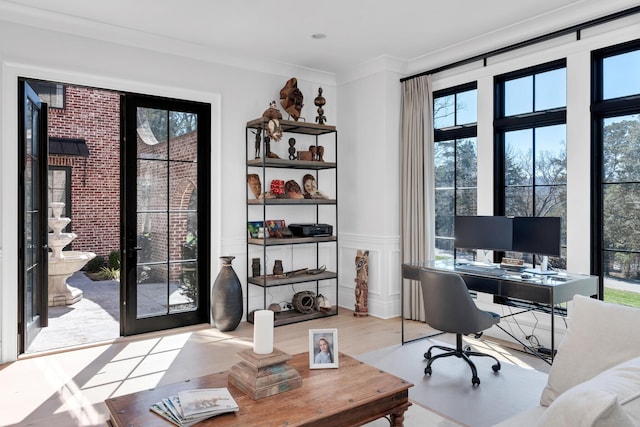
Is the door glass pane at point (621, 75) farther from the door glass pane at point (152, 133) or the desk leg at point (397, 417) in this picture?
the door glass pane at point (152, 133)

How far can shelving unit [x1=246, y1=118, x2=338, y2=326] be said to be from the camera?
474 centimetres

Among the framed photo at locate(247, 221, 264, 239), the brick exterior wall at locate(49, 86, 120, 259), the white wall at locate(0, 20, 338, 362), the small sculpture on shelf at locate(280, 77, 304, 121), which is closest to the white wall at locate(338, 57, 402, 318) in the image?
the white wall at locate(0, 20, 338, 362)

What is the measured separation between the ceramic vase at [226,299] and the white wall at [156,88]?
0.27 m

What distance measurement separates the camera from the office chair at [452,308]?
317cm

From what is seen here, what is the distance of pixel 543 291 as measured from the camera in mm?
3143

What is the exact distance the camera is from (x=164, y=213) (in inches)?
176

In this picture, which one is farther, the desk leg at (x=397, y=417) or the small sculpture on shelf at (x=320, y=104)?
the small sculpture on shelf at (x=320, y=104)

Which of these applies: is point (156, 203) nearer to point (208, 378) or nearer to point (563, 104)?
point (208, 378)

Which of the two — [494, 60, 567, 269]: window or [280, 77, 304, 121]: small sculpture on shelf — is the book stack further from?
[280, 77, 304, 121]: small sculpture on shelf

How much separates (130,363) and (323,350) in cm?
196

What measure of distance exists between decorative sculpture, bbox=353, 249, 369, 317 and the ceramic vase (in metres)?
1.34

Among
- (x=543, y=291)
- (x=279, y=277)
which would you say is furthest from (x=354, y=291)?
(x=543, y=291)

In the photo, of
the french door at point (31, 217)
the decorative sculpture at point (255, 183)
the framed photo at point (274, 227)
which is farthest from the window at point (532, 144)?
the french door at point (31, 217)

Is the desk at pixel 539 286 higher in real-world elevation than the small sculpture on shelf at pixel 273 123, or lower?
lower
